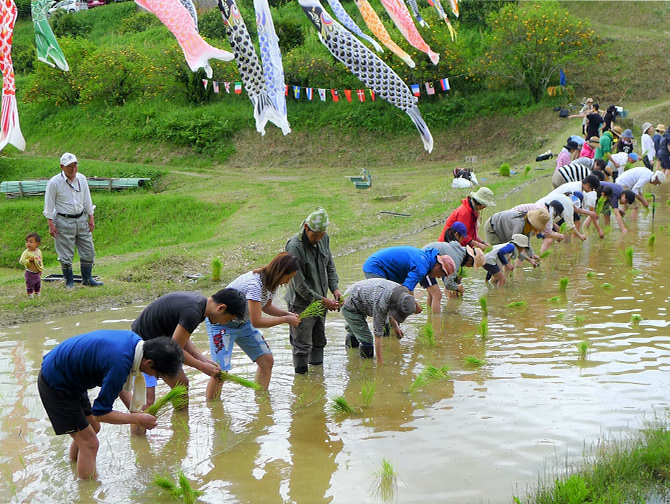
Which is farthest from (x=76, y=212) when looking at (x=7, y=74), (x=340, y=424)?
(x=340, y=424)

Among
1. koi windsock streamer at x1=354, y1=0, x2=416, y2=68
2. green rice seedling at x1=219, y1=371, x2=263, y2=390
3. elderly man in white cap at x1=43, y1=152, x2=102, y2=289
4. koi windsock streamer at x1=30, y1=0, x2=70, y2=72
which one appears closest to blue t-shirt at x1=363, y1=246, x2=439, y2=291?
green rice seedling at x1=219, y1=371, x2=263, y2=390

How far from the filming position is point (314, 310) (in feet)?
22.0

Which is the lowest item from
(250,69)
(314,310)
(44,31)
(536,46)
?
(314,310)

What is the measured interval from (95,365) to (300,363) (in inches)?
103

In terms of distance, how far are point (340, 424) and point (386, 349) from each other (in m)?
2.00

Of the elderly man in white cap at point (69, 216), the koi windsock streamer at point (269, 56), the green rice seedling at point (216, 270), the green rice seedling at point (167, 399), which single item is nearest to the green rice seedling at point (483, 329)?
the green rice seedling at point (167, 399)

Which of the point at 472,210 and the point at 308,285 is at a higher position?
the point at 472,210

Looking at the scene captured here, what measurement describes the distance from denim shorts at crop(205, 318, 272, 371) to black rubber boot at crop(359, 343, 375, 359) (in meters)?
1.34

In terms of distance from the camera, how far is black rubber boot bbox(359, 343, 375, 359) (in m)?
Answer: 7.34

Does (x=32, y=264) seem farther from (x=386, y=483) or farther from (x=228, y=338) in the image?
(x=386, y=483)

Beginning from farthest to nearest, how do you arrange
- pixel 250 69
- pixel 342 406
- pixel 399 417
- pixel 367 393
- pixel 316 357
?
pixel 250 69
pixel 316 357
pixel 367 393
pixel 342 406
pixel 399 417

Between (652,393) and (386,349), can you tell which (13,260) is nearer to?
(386,349)

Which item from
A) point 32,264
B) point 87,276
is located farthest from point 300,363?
point 87,276

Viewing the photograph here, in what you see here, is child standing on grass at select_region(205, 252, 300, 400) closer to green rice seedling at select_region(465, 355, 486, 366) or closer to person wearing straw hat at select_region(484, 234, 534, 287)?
green rice seedling at select_region(465, 355, 486, 366)
